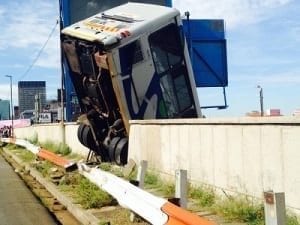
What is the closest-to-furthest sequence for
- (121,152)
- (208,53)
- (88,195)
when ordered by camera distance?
(88,195), (121,152), (208,53)

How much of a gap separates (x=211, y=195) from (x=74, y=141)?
13016 mm

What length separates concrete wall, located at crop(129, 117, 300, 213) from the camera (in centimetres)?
667

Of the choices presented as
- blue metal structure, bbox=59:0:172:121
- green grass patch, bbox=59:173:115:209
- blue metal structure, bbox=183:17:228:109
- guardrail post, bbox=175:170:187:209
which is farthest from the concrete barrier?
blue metal structure, bbox=59:0:172:121

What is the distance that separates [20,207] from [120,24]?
485 centimetres

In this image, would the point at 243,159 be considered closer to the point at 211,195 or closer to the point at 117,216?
the point at 211,195

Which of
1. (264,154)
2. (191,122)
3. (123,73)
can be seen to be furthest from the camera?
(123,73)

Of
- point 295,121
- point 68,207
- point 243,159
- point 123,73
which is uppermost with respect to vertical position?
point 123,73

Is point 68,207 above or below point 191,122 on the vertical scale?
below

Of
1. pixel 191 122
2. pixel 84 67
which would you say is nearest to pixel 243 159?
pixel 191 122

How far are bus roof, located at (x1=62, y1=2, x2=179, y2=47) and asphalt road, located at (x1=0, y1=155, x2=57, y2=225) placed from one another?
11.8ft

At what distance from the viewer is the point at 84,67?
14.5m

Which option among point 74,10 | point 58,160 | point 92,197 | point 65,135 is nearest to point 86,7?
point 74,10

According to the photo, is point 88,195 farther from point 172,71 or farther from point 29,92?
point 29,92

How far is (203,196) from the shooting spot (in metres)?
8.80
